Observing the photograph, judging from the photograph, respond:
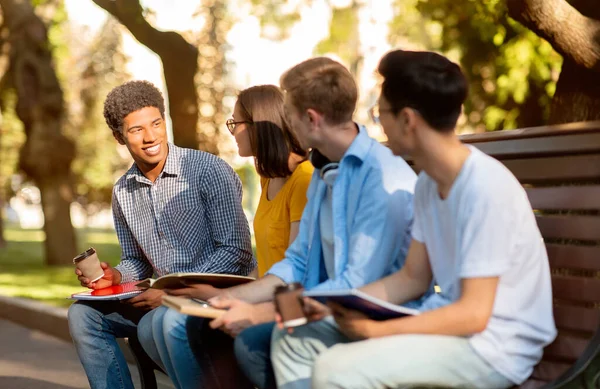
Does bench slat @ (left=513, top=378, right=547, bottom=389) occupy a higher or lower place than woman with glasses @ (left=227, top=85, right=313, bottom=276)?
lower

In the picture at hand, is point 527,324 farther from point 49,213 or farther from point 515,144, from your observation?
point 49,213

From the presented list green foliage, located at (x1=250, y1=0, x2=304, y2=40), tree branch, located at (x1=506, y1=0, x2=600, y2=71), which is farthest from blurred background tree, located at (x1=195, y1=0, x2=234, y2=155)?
tree branch, located at (x1=506, y1=0, x2=600, y2=71)

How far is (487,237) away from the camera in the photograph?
2.89m

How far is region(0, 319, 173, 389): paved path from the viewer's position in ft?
22.8

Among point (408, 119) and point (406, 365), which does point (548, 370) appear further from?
point (408, 119)

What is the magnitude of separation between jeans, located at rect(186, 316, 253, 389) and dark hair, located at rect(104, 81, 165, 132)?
1290 millimetres

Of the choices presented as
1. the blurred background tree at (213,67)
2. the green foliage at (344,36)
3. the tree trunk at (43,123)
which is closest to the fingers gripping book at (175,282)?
the tree trunk at (43,123)

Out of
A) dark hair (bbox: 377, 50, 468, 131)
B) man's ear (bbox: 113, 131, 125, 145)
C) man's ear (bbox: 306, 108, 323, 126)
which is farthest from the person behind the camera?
man's ear (bbox: 113, 131, 125, 145)

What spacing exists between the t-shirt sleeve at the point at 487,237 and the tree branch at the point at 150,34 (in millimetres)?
7438

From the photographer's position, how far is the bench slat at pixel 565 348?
3.28 metres

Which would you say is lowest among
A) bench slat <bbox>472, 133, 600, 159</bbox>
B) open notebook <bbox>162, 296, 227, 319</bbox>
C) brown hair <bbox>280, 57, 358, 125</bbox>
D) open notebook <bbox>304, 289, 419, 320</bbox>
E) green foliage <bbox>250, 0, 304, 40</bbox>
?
open notebook <bbox>162, 296, 227, 319</bbox>

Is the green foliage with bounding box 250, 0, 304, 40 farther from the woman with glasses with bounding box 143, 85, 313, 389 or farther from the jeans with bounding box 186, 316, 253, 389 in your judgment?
the jeans with bounding box 186, 316, 253, 389

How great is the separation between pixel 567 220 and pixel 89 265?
88.7 inches

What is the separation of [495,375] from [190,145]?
24.2 ft
